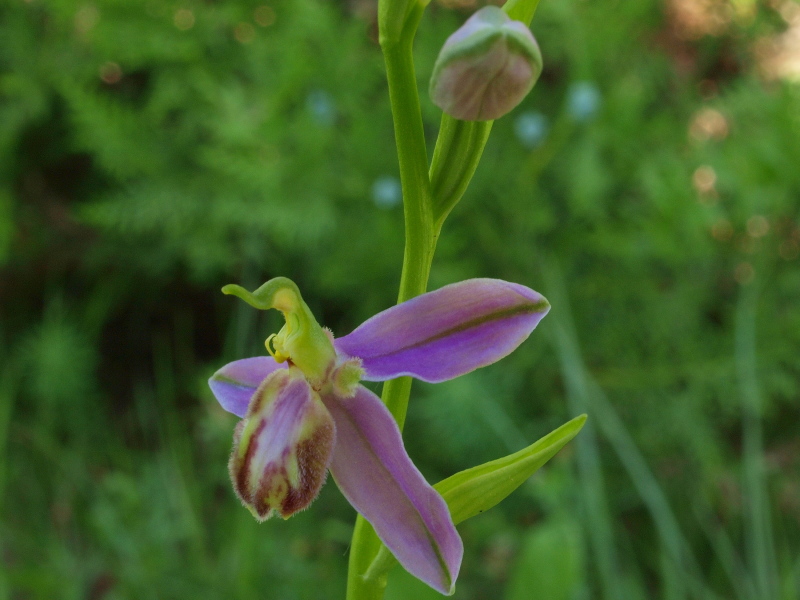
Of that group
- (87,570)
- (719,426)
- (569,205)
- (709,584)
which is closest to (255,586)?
(87,570)

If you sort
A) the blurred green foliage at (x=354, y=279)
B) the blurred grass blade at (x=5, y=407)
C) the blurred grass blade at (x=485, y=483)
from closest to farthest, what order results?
1. the blurred grass blade at (x=485, y=483)
2. the blurred green foliage at (x=354, y=279)
3. the blurred grass blade at (x=5, y=407)

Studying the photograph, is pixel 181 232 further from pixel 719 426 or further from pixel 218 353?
pixel 719 426

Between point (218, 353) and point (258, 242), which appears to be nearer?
point (258, 242)

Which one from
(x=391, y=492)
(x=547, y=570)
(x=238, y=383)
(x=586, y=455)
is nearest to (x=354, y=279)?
(x=586, y=455)

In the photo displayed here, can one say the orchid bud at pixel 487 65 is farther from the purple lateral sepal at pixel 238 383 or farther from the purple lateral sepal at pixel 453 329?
the purple lateral sepal at pixel 238 383

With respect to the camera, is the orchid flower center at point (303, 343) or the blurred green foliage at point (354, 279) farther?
the blurred green foliage at point (354, 279)

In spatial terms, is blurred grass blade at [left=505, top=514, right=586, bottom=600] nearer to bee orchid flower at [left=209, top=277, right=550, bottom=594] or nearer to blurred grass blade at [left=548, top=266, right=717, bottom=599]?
Answer: blurred grass blade at [left=548, top=266, right=717, bottom=599]

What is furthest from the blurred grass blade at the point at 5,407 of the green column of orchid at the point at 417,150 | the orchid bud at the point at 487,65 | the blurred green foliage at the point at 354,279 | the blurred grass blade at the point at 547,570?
the orchid bud at the point at 487,65
